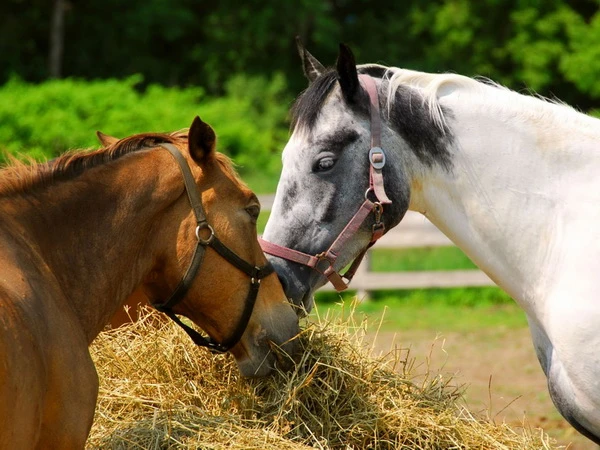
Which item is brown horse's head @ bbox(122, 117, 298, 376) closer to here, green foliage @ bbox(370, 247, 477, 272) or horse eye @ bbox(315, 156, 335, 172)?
horse eye @ bbox(315, 156, 335, 172)

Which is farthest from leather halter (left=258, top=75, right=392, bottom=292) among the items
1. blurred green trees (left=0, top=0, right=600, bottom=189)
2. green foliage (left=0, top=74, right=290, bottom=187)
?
blurred green trees (left=0, top=0, right=600, bottom=189)

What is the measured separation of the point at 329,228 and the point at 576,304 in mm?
983

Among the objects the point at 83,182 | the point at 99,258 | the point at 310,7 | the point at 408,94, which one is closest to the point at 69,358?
the point at 99,258

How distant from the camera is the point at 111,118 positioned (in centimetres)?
1673

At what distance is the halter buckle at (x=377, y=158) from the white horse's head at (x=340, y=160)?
0.03 meters

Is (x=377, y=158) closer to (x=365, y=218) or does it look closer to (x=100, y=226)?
(x=365, y=218)

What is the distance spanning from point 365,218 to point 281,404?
2.67 ft

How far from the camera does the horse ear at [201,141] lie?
312cm

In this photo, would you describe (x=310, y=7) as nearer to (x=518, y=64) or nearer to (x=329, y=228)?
(x=518, y=64)

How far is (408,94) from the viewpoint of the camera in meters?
3.54

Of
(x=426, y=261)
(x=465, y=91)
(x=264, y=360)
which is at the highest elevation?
(x=465, y=91)

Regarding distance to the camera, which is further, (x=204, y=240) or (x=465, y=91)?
(x=465, y=91)

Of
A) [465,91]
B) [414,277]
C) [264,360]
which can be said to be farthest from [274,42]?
[264,360]

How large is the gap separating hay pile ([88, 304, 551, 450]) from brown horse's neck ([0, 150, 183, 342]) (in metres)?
0.58
